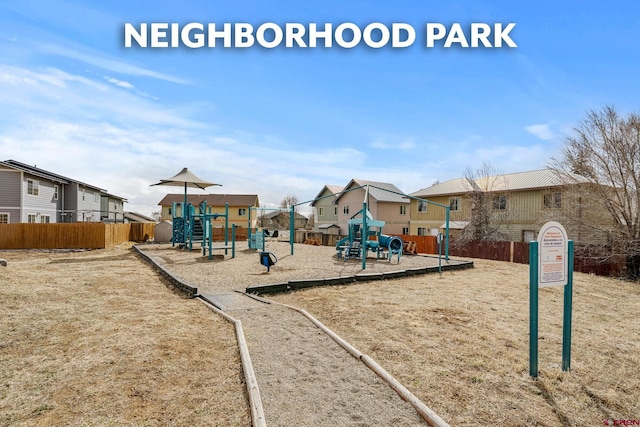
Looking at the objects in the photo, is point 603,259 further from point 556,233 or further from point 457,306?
point 556,233

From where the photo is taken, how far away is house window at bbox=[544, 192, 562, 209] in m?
23.5

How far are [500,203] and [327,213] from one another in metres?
23.9

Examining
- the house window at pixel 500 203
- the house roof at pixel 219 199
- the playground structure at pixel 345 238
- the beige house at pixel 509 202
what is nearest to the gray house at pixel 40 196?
the playground structure at pixel 345 238

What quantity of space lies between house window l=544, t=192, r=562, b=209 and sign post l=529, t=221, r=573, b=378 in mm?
21060

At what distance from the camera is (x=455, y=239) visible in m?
29.4

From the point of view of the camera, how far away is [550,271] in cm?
524

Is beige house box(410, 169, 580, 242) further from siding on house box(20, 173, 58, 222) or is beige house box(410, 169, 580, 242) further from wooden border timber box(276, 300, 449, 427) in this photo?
siding on house box(20, 173, 58, 222)

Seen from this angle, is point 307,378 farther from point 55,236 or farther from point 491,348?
point 55,236

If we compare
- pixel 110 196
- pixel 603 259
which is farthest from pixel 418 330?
pixel 110 196

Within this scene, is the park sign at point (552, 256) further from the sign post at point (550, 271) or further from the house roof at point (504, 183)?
the house roof at point (504, 183)

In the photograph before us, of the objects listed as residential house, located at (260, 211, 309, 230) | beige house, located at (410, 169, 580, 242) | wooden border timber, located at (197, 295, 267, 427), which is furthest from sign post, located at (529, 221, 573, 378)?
residential house, located at (260, 211, 309, 230)

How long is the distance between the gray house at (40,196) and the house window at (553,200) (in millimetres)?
32316

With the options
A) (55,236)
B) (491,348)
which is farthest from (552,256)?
(55,236)

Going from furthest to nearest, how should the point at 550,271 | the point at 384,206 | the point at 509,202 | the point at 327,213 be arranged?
the point at 327,213, the point at 384,206, the point at 509,202, the point at 550,271
